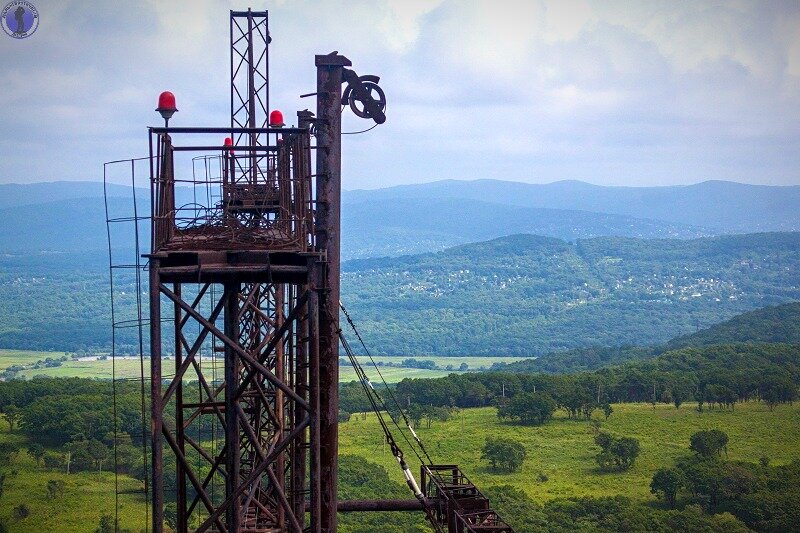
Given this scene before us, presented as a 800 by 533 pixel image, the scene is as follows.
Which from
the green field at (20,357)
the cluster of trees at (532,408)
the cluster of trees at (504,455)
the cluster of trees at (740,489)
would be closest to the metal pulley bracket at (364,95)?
the cluster of trees at (740,489)

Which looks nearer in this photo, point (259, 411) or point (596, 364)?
point (259, 411)

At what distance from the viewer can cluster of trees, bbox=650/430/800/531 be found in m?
57.4

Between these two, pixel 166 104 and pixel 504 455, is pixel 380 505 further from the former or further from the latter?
pixel 504 455

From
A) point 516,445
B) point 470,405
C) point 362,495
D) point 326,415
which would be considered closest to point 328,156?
point 326,415

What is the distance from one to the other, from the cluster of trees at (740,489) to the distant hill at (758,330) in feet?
242

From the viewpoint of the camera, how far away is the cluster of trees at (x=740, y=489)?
188 ft

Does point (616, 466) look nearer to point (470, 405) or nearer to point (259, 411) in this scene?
point (470, 405)

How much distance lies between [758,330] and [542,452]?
7997cm

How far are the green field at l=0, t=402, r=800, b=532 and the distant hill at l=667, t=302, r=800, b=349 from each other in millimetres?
51485

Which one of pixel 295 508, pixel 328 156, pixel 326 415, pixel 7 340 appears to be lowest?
pixel 7 340

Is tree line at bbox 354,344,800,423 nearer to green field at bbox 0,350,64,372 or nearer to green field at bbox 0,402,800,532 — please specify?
green field at bbox 0,402,800,532

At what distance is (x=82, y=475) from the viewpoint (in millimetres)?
65062

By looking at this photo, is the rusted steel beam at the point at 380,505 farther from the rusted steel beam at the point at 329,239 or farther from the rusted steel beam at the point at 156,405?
the rusted steel beam at the point at 156,405

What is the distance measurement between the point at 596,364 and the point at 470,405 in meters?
50.1
